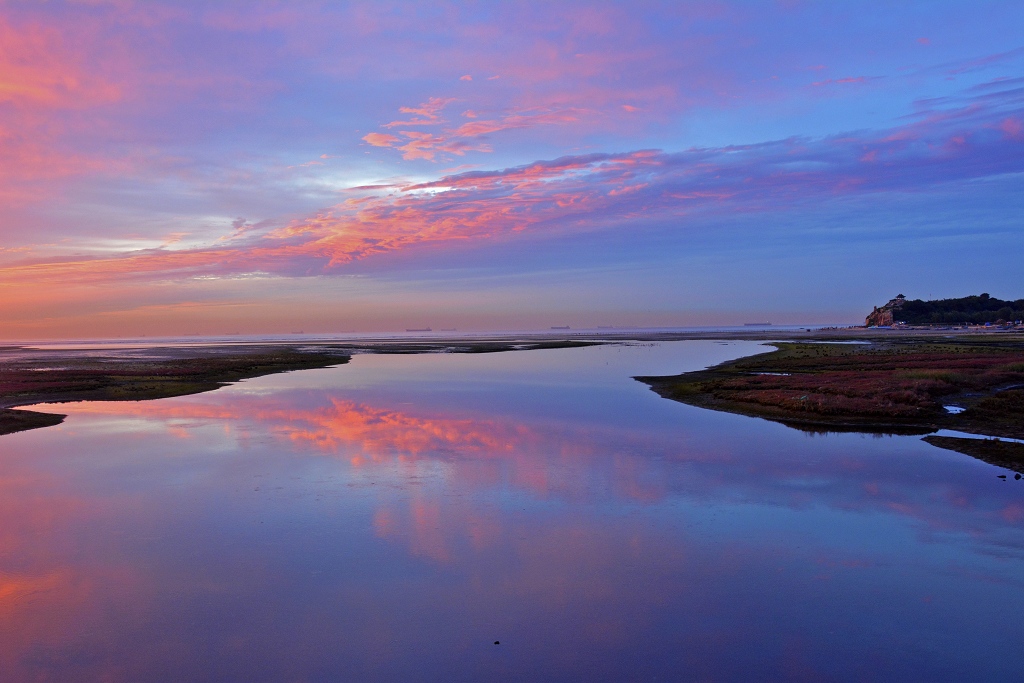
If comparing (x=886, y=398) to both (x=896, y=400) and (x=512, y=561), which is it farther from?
(x=512, y=561)

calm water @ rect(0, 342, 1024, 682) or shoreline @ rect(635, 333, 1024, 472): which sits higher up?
shoreline @ rect(635, 333, 1024, 472)

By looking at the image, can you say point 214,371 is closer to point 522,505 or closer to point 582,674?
point 522,505

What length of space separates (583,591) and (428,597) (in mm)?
2627

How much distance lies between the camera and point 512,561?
12.3 meters

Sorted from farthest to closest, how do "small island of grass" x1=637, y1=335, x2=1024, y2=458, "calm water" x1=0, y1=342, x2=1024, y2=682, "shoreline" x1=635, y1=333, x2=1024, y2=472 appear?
"small island of grass" x1=637, y1=335, x2=1024, y2=458 < "shoreline" x1=635, y1=333, x2=1024, y2=472 < "calm water" x1=0, y1=342, x2=1024, y2=682

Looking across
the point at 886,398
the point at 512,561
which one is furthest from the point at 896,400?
the point at 512,561

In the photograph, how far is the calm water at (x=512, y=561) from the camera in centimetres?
889

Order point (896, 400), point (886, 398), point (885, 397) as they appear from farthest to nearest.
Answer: point (885, 397) → point (886, 398) → point (896, 400)

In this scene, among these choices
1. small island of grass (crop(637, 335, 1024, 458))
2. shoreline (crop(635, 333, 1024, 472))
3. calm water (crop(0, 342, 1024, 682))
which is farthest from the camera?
small island of grass (crop(637, 335, 1024, 458))

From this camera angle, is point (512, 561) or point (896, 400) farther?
point (896, 400)

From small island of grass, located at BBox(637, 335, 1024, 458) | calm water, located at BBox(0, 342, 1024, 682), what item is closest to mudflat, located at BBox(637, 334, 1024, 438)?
small island of grass, located at BBox(637, 335, 1024, 458)

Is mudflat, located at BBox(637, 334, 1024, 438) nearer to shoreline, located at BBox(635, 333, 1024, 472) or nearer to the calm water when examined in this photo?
shoreline, located at BBox(635, 333, 1024, 472)

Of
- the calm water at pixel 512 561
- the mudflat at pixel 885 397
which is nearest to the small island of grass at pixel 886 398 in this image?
the mudflat at pixel 885 397

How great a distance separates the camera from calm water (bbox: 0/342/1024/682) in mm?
8891
